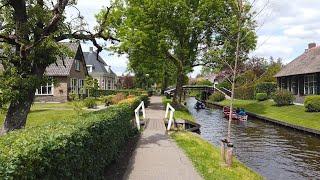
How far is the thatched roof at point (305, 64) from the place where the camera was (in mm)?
44125

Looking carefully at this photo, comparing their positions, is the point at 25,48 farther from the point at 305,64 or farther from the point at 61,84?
the point at 305,64

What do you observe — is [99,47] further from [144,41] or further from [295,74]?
[295,74]

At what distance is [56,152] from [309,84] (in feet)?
141

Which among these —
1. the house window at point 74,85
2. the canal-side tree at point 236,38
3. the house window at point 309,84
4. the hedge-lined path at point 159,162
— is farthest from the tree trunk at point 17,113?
the house window at point 74,85

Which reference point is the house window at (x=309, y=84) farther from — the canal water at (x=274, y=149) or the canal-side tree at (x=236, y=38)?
the canal water at (x=274, y=149)

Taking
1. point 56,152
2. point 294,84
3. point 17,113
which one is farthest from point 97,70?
point 56,152

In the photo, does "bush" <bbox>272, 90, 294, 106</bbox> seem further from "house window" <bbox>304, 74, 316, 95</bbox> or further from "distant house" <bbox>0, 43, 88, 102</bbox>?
"distant house" <bbox>0, 43, 88, 102</bbox>

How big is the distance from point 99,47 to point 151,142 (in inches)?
186

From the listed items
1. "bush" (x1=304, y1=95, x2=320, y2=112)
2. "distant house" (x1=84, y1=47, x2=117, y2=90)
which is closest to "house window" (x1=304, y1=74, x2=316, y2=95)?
"bush" (x1=304, y1=95, x2=320, y2=112)

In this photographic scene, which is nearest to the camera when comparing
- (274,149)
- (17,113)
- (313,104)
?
(17,113)

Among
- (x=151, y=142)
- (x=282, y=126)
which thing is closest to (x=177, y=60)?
(x=282, y=126)

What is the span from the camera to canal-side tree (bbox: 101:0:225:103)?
37.7 meters

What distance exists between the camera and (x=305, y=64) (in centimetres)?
4753

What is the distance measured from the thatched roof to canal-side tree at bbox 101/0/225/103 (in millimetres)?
11235
